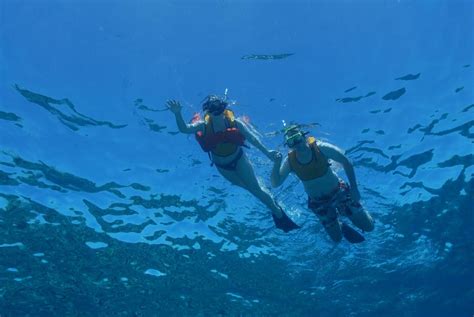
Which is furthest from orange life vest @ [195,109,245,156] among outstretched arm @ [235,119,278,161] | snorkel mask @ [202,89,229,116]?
snorkel mask @ [202,89,229,116]

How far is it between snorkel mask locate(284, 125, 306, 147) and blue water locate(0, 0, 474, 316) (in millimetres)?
3408

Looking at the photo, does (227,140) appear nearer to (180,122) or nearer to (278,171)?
(180,122)

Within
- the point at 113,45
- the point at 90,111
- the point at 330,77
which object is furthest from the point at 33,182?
the point at 330,77

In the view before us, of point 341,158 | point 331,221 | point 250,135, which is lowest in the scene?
point 331,221

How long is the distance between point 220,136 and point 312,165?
2184 millimetres

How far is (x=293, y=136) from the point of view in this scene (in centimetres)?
856

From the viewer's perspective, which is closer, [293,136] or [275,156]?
[293,136]

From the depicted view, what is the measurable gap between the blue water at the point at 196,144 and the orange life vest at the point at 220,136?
2.67 m

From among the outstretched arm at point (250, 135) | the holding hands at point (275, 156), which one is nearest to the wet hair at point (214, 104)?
the outstretched arm at point (250, 135)

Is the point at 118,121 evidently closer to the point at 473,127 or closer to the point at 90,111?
the point at 90,111

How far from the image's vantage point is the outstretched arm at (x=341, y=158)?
8827 millimetres

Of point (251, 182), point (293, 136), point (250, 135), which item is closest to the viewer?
point (293, 136)

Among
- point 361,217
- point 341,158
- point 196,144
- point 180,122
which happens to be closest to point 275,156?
point 341,158

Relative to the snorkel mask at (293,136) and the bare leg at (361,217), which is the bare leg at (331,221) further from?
the snorkel mask at (293,136)
